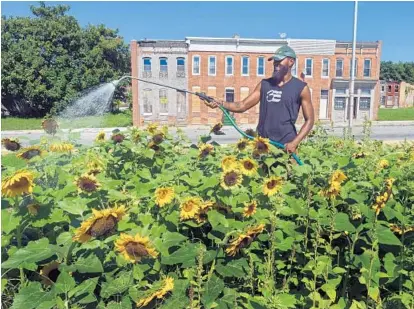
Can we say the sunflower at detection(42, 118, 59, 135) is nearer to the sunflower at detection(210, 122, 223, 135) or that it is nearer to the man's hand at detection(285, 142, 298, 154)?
the sunflower at detection(210, 122, 223, 135)

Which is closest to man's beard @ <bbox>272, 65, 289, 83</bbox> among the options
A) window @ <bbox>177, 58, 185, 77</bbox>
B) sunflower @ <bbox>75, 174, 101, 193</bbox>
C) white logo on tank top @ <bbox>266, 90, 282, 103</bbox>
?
white logo on tank top @ <bbox>266, 90, 282, 103</bbox>

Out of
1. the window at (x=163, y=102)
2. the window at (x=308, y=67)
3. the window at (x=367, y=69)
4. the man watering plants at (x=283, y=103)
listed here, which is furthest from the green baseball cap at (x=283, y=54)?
the window at (x=367, y=69)

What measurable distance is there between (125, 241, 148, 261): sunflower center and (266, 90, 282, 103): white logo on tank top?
7.97 feet

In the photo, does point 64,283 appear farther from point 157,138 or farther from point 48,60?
point 48,60

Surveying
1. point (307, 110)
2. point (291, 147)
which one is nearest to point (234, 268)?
point (291, 147)

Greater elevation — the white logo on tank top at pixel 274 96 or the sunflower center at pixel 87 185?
the white logo on tank top at pixel 274 96

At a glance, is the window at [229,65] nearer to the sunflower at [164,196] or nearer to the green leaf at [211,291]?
the sunflower at [164,196]

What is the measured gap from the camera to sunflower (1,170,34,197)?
5.31 feet

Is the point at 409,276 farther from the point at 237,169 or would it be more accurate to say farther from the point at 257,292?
the point at 237,169

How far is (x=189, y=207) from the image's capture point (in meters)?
1.79

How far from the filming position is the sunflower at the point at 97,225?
1.46 metres

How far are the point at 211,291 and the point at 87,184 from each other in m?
0.62

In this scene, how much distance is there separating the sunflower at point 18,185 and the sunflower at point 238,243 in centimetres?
73

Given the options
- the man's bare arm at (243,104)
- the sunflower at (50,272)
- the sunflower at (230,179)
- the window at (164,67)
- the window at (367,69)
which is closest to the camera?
the sunflower at (50,272)
